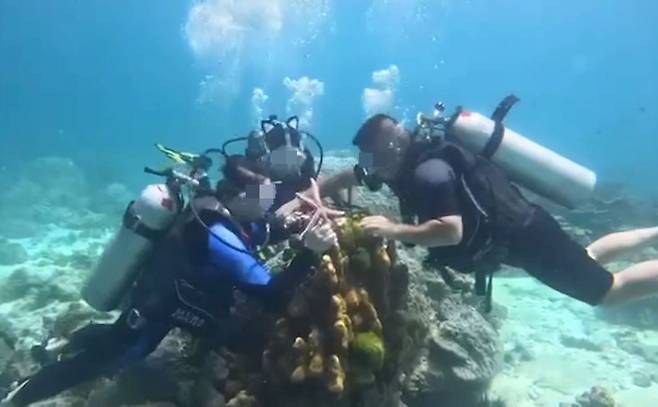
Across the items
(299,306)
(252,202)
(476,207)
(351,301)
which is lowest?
(299,306)

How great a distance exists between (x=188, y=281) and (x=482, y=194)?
2.79 metres

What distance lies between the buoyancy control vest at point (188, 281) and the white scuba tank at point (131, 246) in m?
0.15

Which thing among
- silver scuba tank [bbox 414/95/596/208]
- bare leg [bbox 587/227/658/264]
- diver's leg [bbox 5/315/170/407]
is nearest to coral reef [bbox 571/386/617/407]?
bare leg [bbox 587/227/658/264]

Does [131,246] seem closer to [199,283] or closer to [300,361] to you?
[199,283]

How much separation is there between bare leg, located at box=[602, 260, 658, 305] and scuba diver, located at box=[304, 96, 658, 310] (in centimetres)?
1

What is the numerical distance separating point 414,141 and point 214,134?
236 ft

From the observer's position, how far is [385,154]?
5.68 m

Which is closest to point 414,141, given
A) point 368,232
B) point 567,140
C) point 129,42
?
point 368,232

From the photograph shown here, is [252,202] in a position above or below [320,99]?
below

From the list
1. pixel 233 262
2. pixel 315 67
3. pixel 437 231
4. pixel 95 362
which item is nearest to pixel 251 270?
pixel 233 262

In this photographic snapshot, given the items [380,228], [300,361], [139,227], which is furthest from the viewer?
[139,227]

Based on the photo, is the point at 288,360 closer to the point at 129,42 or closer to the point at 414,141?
the point at 414,141

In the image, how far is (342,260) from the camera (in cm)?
473

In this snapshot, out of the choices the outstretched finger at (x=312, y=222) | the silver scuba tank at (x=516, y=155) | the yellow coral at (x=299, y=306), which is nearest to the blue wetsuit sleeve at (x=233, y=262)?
the yellow coral at (x=299, y=306)
